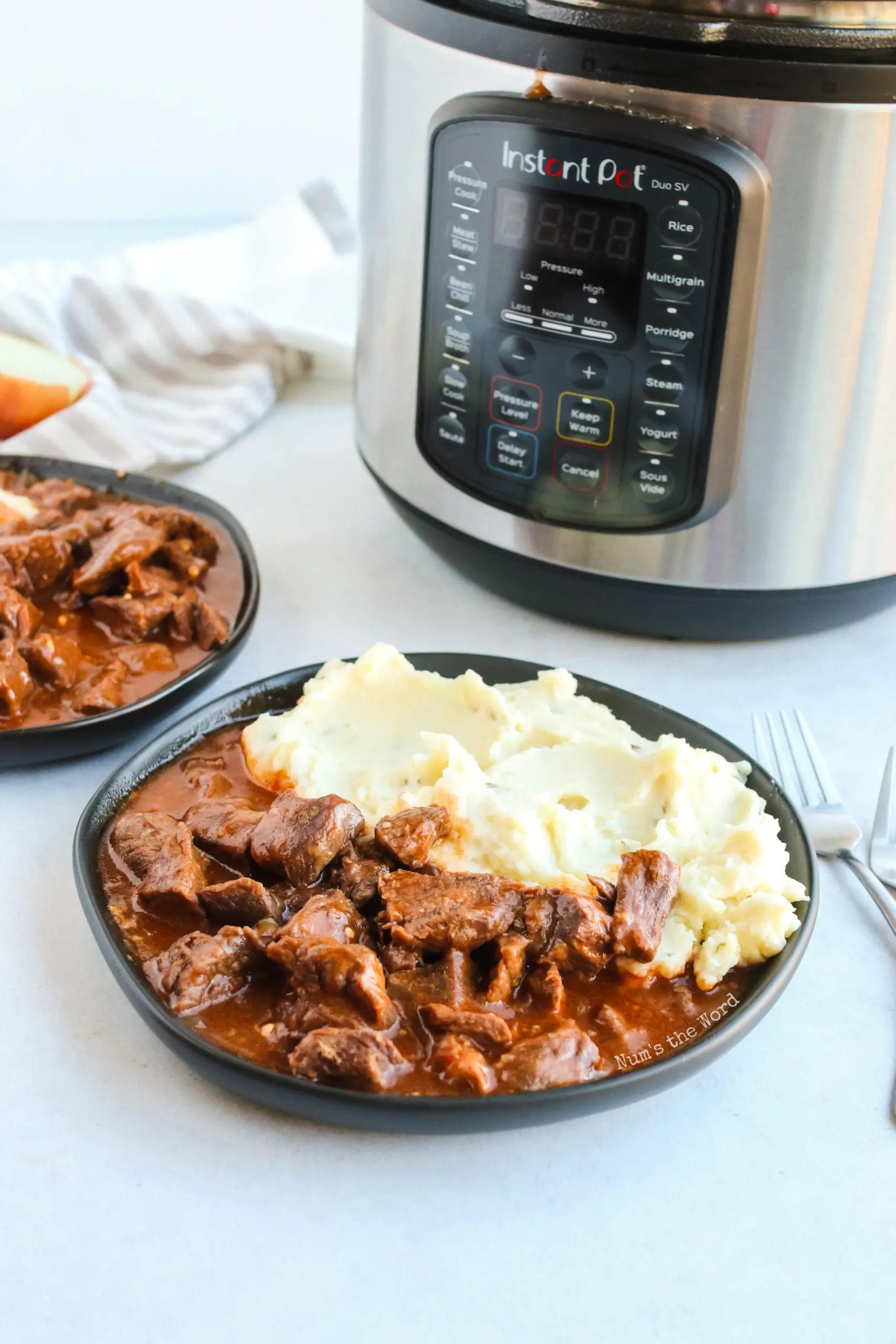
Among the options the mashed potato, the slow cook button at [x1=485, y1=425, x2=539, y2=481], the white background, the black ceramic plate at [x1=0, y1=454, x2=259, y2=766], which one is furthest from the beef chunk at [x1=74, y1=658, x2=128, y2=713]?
the white background

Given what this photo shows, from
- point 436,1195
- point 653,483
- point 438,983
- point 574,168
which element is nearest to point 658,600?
point 653,483

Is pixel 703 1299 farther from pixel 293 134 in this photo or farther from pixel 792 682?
pixel 293 134

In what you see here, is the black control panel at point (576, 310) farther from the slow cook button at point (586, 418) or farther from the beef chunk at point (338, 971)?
the beef chunk at point (338, 971)

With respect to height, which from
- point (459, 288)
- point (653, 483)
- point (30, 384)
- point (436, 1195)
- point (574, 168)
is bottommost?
point (436, 1195)

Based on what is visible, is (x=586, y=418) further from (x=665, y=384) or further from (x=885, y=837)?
(x=885, y=837)

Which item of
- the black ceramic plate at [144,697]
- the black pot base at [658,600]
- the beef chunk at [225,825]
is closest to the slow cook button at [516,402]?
the black pot base at [658,600]

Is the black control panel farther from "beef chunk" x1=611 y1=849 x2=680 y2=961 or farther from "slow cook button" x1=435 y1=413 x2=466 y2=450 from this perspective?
"beef chunk" x1=611 y1=849 x2=680 y2=961
